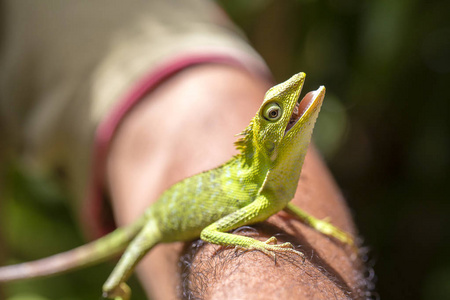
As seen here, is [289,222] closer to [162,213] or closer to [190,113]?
[162,213]

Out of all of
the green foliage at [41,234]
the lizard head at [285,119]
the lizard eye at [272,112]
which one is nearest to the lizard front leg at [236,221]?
the lizard head at [285,119]

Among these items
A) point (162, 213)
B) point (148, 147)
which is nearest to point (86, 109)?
point (148, 147)

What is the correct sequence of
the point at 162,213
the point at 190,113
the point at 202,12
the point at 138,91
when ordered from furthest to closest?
the point at 202,12 → the point at 138,91 → the point at 190,113 → the point at 162,213

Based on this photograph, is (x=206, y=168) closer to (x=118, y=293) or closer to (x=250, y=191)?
(x=250, y=191)

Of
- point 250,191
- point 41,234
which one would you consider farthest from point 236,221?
point 41,234

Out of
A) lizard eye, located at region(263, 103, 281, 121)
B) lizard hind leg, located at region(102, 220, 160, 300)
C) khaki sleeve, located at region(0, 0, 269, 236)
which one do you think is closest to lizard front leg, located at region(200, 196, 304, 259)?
lizard eye, located at region(263, 103, 281, 121)

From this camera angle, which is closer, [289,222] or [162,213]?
[289,222]

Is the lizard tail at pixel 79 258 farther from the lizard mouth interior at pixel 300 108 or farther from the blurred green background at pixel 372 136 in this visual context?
the blurred green background at pixel 372 136

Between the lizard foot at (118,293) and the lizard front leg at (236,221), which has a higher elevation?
the lizard front leg at (236,221)
